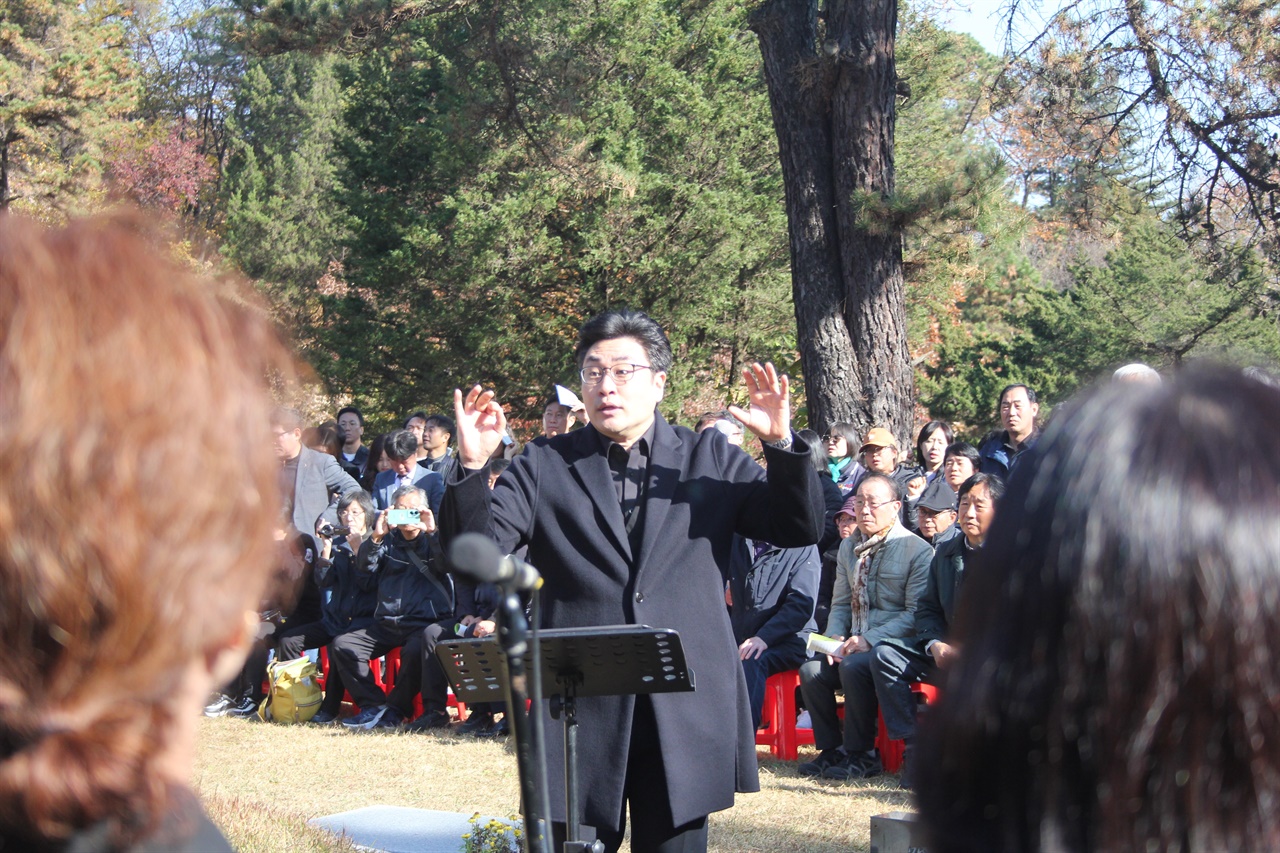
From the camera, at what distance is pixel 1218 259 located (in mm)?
11406

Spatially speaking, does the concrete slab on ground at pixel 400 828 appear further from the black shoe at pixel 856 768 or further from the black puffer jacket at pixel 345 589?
the black puffer jacket at pixel 345 589

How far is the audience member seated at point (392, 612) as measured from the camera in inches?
370

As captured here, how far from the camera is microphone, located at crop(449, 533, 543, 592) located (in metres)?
1.86

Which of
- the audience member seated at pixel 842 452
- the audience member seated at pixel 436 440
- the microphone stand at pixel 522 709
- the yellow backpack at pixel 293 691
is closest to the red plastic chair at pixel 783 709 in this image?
the audience member seated at pixel 842 452

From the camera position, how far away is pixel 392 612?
9.56 m

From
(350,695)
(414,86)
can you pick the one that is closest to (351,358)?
(414,86)

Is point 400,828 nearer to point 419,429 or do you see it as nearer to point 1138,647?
point 1138,647

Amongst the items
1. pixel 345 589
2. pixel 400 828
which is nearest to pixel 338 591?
pixel 345 589

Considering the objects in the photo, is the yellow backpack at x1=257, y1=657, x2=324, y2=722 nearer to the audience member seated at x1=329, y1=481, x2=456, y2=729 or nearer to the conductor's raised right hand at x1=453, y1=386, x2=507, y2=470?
the audience member seated at x1=329, y1=481, x2=456, y2=729

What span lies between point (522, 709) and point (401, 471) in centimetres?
892

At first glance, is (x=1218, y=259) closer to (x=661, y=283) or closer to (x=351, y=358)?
(x=661, y=283)

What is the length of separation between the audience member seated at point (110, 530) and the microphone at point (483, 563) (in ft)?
2.14

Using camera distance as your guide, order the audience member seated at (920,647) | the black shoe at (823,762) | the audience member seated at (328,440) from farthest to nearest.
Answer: the audience member seated at (328,440)
the black shoe at (823,762)
the audience member seated at (920,647)

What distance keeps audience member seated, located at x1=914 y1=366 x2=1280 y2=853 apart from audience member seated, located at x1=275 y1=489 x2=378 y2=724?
29.2ft
